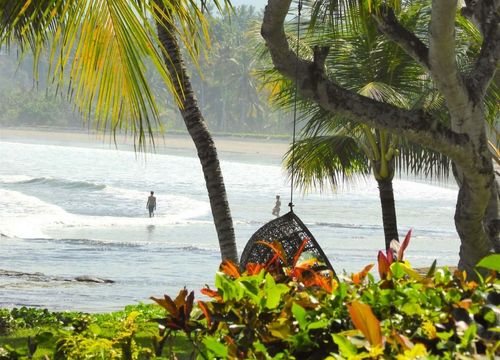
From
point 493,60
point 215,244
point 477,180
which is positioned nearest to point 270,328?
point 477,180

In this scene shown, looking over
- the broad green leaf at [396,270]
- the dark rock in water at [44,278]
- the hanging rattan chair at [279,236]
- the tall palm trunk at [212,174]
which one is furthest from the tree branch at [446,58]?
the dark rock in water at [44,278]

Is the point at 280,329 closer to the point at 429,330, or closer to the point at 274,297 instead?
the point at 274,297

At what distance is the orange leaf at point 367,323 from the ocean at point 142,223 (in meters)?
2.97

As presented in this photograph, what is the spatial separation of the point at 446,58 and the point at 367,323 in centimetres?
554

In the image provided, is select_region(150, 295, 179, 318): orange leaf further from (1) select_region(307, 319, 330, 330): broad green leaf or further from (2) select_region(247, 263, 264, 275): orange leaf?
(1) select_region(307, 319, 330, 330): broad green leaf

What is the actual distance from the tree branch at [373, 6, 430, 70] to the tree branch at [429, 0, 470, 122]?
1.00 feet

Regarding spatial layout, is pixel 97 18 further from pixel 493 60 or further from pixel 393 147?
pixel 393 147

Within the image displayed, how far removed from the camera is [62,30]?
5.98 meters

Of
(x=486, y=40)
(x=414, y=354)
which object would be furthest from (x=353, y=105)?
(x=414, y=354)

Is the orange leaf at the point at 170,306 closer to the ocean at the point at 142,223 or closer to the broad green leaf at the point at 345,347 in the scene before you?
the broad green leaf at the point at 345,347

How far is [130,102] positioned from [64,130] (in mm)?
114421

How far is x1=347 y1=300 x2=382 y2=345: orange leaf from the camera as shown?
8.45ft

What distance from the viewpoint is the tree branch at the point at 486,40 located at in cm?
825

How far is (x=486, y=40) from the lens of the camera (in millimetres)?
8461
